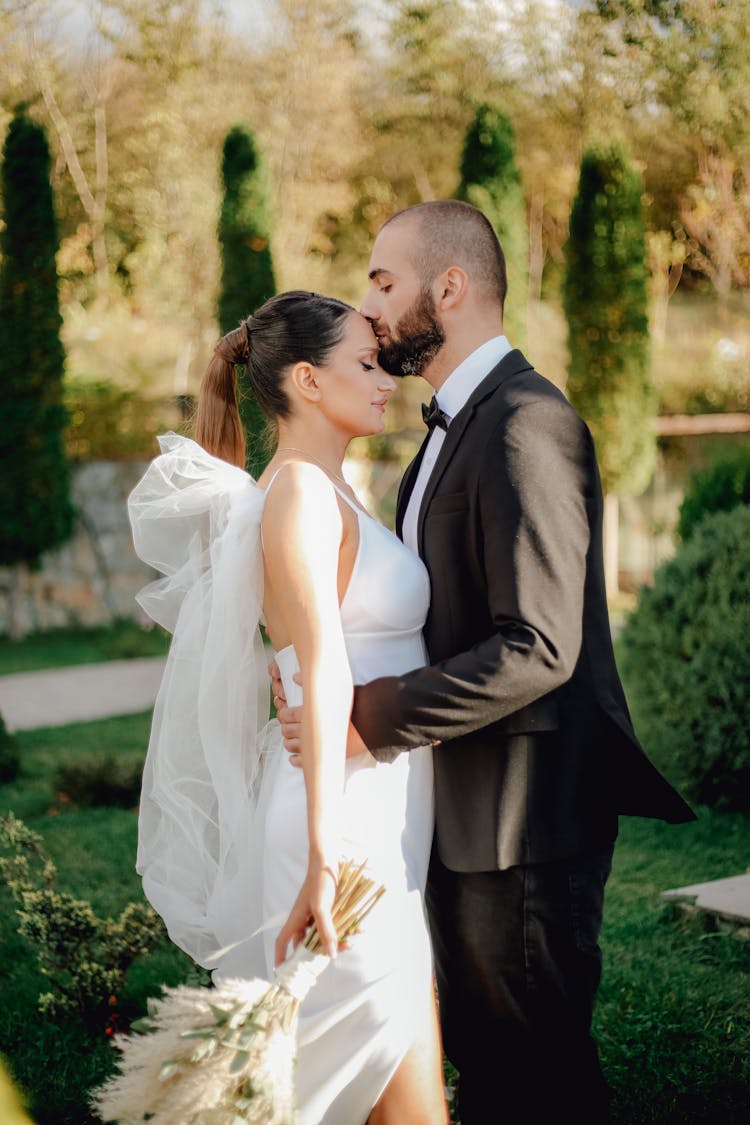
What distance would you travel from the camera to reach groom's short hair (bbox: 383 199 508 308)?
229 centimetres

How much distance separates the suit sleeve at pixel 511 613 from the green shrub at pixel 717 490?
5.39 m

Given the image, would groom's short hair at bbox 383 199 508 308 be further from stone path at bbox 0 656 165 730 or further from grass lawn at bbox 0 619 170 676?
grass lawn at bbox 0 619 170 676

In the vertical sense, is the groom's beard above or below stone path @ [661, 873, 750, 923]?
above

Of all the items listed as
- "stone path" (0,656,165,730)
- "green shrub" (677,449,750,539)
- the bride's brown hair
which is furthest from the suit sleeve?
"stone path" (0,656,165,730)

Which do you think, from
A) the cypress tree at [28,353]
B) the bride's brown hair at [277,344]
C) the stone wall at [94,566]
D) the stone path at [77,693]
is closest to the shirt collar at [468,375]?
the bride's brown hair at [277,344]

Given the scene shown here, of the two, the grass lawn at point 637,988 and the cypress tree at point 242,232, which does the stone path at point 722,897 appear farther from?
the cypress tree at point 242,232

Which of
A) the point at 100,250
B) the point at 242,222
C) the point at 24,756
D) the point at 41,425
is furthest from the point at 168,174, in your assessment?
the point at 24,756

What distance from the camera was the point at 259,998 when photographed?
184cm

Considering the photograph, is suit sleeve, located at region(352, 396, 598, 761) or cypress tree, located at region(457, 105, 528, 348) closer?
suit sleeve, located at region(352, 396, 598, 761)

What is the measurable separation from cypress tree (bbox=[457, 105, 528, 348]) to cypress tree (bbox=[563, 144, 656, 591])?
3.42 ft

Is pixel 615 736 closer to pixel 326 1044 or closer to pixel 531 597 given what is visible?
pixel 531 597

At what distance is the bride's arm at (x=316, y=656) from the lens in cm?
190

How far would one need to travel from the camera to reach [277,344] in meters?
2.23

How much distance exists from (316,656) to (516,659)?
13.9 inches
